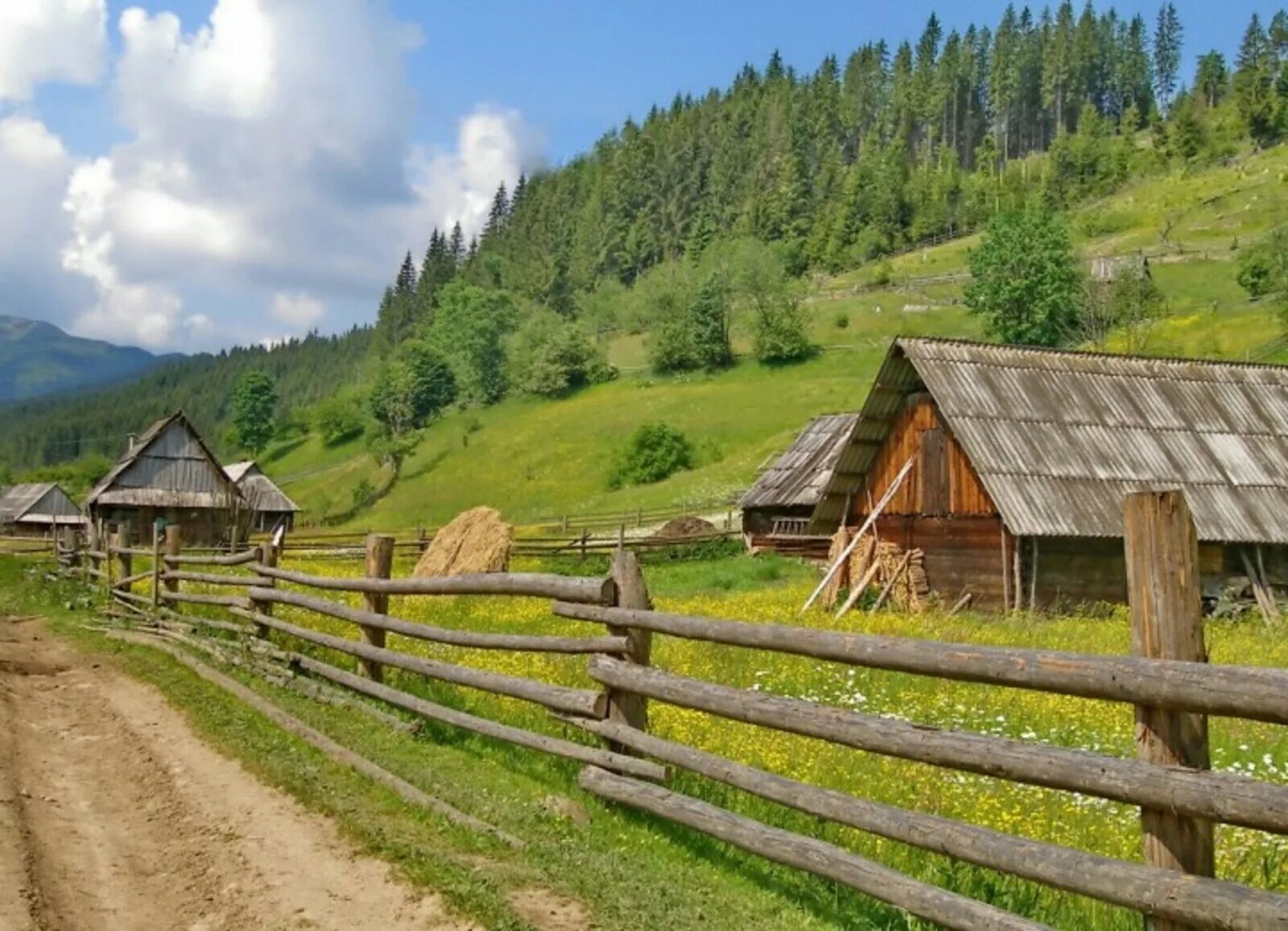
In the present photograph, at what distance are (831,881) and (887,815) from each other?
0.68 meters

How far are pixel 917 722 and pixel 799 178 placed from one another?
490ft

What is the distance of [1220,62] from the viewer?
158 meters

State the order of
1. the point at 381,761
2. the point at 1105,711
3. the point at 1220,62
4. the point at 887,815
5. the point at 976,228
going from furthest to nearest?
the point at 1220,62 < the point at 976,228 < the point at 1105,711 < the point at 381,761 < the point at 887,815

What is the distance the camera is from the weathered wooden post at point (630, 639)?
7.82m

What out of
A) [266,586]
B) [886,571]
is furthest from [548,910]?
[886,571]

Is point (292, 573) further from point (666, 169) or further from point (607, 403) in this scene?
point (666, 169)

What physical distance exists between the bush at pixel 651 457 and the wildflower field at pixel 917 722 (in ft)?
146

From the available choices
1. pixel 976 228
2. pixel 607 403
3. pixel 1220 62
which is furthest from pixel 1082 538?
pixel 1220 62

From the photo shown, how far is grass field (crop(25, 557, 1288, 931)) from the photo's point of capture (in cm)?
575

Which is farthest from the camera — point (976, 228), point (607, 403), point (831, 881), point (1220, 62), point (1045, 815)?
point (1220, 62)

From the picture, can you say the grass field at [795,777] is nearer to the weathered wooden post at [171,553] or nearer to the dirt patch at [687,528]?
the weathered wooden post at [171,553]

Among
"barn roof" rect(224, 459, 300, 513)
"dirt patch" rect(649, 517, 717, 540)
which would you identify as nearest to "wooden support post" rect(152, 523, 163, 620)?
"dirt patch" rect(649, 517, 717, 540)

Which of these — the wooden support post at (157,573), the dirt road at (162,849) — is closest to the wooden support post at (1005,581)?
the wooden support post at (157,573)

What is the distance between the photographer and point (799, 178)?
Result: 150m
